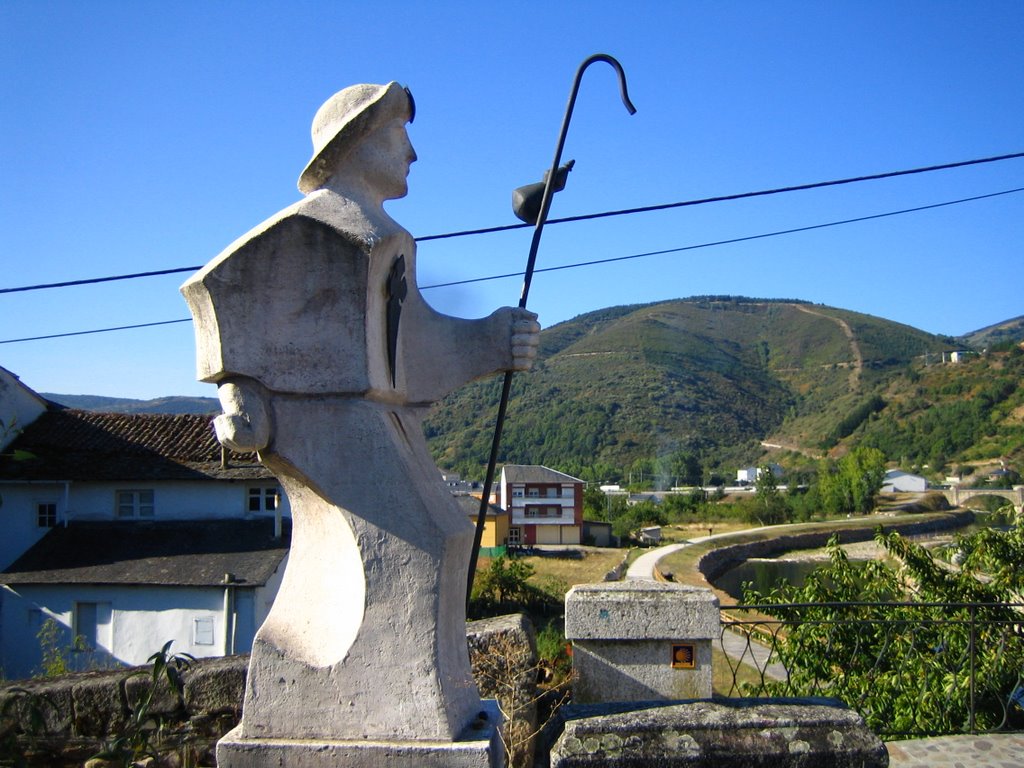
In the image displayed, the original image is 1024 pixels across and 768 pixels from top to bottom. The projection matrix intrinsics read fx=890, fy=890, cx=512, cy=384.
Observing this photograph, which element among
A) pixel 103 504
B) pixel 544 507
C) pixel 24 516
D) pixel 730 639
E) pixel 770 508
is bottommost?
pixel 730 639

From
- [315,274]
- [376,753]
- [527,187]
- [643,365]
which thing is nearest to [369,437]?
[315,274]

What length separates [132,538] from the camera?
19641mm

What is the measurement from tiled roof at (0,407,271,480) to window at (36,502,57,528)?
0.82 m

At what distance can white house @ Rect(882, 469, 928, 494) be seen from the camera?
239 ft

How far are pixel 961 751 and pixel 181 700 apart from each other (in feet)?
15.6

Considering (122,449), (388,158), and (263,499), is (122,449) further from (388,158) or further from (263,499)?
(388,158)

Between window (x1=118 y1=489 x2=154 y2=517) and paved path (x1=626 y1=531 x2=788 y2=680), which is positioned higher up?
window (x1=118 y1=489 x2=154 y2=517)

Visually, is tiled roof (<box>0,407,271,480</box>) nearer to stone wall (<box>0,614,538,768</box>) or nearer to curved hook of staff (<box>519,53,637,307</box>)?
stone wall (<box>0,614,538,768</box>)

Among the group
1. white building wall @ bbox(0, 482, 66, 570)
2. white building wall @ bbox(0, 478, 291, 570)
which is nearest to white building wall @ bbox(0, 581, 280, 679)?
white building wall @ bbox(0, 482, 66, 570)

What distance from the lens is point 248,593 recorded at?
56.4ft

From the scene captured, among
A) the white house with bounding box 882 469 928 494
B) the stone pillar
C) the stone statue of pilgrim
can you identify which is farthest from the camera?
the white house with bounding box 882 469 928 494

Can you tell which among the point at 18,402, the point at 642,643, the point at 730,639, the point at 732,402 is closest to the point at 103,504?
the point at 18,402

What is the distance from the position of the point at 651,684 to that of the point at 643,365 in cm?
11000

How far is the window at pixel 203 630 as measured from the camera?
56.5ft
